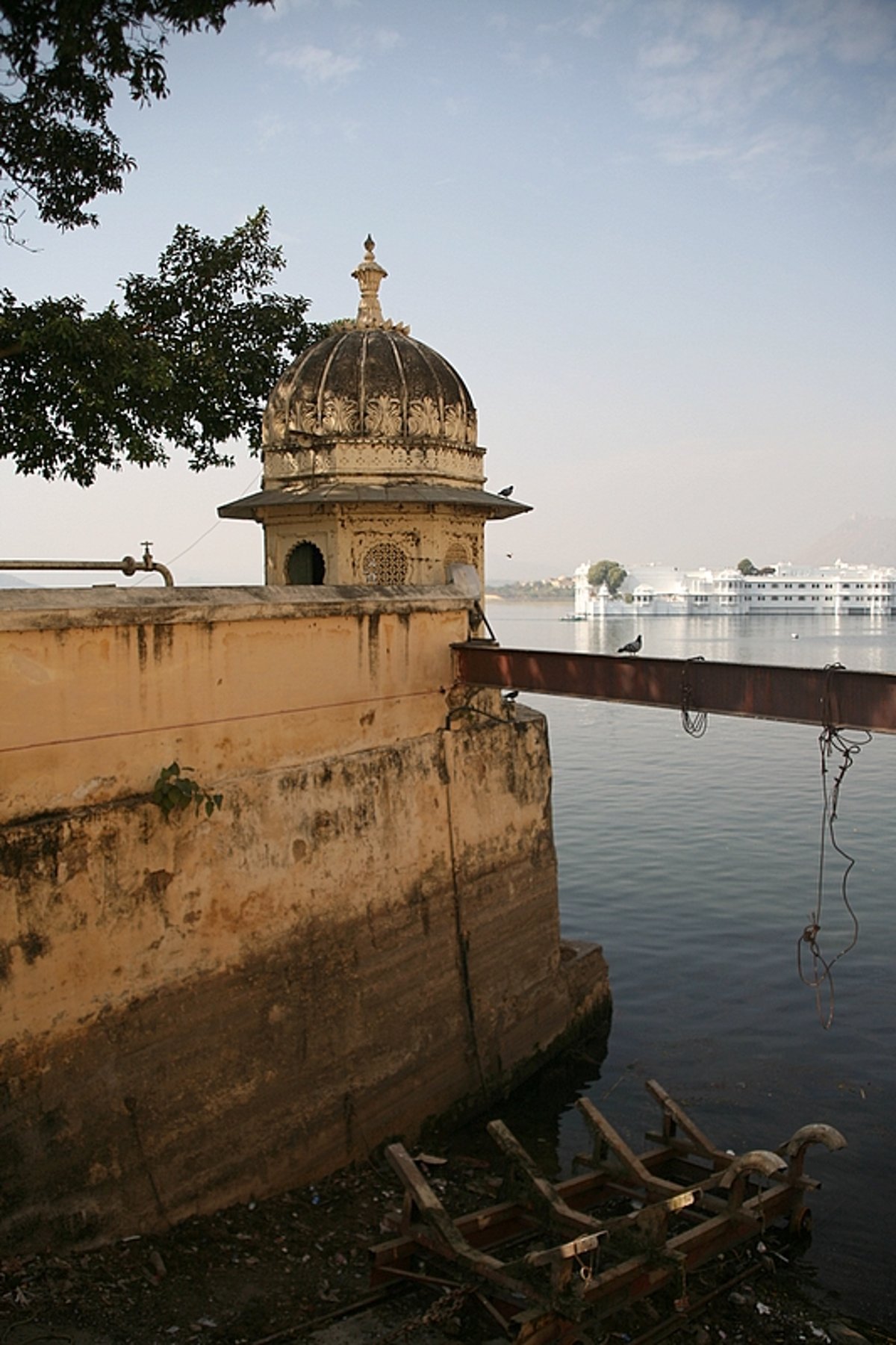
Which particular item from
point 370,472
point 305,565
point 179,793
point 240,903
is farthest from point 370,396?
point 240,903

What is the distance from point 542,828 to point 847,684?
4.22m

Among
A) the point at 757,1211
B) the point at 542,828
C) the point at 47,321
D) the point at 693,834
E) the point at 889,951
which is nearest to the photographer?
the point at 757,1211

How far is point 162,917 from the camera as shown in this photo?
25.3 ft

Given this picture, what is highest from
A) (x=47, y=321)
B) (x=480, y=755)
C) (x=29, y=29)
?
(x=29, y=29)

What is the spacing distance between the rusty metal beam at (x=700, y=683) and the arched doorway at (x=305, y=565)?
2.31 metres

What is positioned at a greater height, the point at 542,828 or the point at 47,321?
the point at 47,321

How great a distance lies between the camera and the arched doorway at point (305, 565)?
1210 cm

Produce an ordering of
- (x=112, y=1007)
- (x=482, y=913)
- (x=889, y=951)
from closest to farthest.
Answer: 1. (x=112, y=1007)
2. (x=482, y=913)
3. (x=889, y=951)

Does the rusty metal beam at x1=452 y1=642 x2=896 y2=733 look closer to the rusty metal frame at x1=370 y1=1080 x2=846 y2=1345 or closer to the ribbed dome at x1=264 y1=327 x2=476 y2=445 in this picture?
the ribbed dome at x1=264 y1=327 x2=476 y2=445

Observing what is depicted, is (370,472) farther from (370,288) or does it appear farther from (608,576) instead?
(608,576)

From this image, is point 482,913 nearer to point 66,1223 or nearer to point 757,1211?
point 757,1211

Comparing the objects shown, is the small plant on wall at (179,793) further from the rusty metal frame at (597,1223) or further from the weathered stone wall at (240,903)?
the rusty metal frame at (597,1223)

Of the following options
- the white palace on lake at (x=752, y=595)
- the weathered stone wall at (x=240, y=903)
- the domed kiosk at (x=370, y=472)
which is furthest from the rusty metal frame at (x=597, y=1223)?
the white palace on lake at (x=752, y=595)

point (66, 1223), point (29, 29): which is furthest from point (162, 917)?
point (29, 29)
